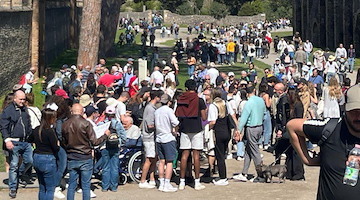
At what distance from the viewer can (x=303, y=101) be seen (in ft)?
51.0

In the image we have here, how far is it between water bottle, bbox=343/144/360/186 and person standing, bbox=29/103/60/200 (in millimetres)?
6043

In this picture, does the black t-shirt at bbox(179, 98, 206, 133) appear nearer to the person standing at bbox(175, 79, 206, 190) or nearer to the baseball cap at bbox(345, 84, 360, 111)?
the person standing at bbox(175, 79, 206, 190)

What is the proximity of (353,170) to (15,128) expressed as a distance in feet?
26.4

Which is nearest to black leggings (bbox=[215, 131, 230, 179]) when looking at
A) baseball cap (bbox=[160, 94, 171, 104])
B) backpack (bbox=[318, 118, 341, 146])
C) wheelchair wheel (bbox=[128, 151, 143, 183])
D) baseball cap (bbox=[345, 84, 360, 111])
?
baseball cap (bbox=[160, 94, 171, 104])

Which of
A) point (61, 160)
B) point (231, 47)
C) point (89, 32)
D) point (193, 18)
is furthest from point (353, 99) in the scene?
point (193, 18)

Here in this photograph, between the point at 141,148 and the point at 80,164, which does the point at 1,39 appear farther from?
the point at 80,164

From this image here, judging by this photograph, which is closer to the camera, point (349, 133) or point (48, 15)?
point (349, 133)

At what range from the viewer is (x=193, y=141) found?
43.9ft

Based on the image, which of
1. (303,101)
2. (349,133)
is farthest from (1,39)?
(349,133)

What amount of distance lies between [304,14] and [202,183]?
51807mm

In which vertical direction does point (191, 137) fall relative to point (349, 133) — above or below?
below

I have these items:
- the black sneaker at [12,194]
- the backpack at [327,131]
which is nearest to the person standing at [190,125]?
the black sneaker at [12,194]

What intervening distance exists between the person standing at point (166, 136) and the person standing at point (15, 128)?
210 centimetres

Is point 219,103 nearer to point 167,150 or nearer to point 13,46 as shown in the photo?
point 167,150
